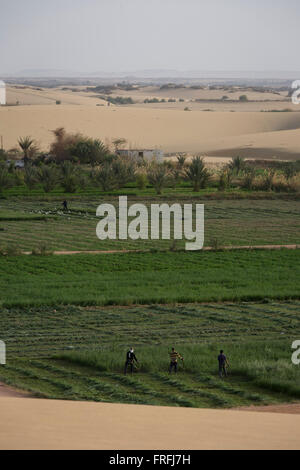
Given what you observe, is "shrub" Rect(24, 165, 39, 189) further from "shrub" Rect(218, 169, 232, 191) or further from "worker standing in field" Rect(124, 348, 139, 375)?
"worker standing in field" Rect(124, 348, 139, 375)

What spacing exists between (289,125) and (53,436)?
9345cm

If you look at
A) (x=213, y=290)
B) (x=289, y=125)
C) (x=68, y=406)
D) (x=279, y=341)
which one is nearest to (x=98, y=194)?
(x=213, y=290)

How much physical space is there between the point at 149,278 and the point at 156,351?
8479 millimetres

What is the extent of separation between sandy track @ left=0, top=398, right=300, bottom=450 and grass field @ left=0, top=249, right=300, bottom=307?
9.69 metres

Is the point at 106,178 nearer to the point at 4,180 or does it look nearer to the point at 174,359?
the point at 4,180

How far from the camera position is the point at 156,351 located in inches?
705

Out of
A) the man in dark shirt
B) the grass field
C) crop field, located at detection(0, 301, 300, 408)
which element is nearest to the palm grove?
the grass field

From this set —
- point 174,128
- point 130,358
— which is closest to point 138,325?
point 130,358

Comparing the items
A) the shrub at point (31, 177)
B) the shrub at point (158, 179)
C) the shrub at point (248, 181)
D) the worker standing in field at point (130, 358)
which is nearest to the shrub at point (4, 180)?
the shrub at point (31, 177)

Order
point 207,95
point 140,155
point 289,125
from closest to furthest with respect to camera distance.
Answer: point 140,155 → point 289,125 → point 207,95

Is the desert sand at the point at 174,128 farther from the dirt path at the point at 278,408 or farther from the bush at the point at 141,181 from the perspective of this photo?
the dirt path at the point at 278,408

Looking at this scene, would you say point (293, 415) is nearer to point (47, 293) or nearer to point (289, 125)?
point (47, 293)

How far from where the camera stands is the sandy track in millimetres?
11148
